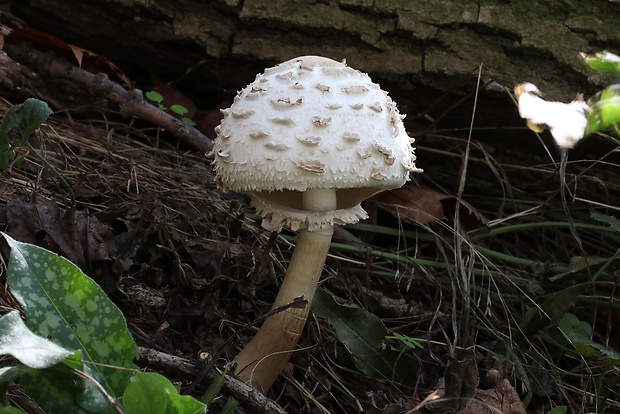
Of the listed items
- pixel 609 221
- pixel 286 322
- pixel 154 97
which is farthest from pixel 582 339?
pixel 154 97

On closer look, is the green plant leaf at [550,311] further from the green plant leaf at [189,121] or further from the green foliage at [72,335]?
the green plant leaf at [189,121]

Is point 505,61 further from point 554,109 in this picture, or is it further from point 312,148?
point 554,109

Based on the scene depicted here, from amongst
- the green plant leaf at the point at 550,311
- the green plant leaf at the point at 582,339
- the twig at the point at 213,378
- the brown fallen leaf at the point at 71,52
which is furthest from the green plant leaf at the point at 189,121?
the green plant leaf at the point at 582,339

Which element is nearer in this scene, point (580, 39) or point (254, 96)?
point (254, 96)

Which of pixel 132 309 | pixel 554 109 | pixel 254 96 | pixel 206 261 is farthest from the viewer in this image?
pixel 206 261

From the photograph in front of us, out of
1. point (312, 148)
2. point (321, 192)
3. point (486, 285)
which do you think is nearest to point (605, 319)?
point (486, 285)

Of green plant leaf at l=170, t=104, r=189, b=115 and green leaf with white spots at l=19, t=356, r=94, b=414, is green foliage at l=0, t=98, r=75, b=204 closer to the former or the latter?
green leaf with white spots at l=19, t=356, r=94, b=414

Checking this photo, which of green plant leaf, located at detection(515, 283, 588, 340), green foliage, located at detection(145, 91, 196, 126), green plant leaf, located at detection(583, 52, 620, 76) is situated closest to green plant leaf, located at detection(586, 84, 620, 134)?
green plant leaf, located at detection(583, 52, 620, 76)

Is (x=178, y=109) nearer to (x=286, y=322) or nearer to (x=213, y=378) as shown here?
(x=286, y=322)
